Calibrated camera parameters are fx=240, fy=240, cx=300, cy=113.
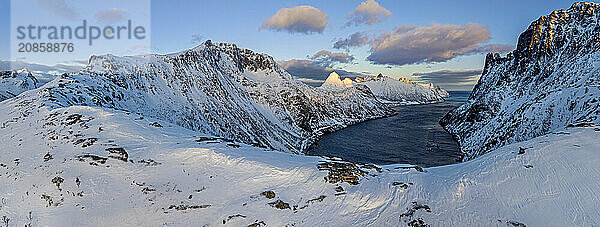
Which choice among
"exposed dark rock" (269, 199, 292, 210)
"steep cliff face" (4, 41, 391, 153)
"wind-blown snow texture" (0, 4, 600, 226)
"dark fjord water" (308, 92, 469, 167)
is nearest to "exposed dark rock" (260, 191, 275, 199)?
"wind-blown snow texture" (0, 4, 600, 226)

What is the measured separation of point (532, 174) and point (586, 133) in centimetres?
986

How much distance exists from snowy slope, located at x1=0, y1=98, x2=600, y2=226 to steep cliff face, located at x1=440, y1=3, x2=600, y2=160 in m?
22.5

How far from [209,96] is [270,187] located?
185 feet

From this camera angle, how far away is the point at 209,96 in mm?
62094

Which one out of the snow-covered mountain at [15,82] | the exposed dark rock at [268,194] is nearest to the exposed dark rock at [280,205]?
the exposed dark rock at [268,194]

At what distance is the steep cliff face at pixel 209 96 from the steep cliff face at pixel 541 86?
42.1m

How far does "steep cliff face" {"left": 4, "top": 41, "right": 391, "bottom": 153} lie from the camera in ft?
98.9

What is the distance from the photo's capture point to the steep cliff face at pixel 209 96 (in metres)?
30.1

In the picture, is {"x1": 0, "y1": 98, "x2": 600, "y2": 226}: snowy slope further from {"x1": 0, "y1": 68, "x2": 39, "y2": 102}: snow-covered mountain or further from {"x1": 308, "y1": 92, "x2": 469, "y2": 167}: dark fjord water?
{"x1": 0, "y1": 68, "x2": 39, "y2": 102}: snow-covered mountain

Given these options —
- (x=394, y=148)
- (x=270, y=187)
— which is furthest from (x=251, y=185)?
(x=394, y=148)

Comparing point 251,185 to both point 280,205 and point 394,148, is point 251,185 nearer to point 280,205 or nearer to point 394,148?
point 280,205

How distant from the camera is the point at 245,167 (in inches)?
483

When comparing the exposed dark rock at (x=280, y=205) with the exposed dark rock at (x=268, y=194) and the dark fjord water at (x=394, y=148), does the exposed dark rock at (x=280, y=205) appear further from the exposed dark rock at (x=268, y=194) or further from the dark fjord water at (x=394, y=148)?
the dark fjord water at (x=394, y=148)

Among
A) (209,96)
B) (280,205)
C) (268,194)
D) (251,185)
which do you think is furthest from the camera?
(209,96)
